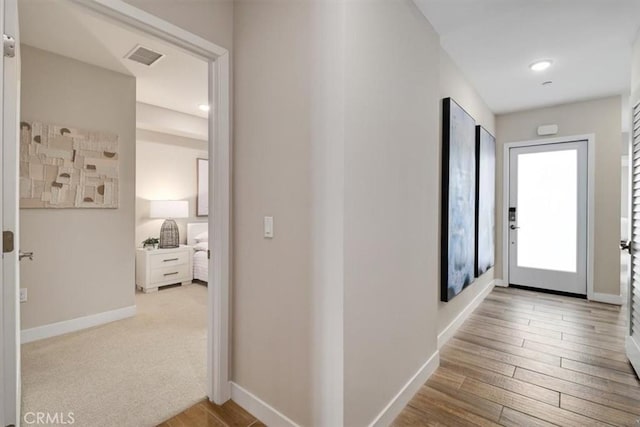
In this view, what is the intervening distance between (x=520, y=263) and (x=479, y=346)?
235 cm

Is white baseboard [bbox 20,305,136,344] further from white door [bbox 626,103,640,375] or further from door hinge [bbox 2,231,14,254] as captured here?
white door [bbox 626,103,640,375]

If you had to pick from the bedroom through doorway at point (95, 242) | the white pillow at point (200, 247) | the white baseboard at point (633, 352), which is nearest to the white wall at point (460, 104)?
the white baseboard at point (633, 352)

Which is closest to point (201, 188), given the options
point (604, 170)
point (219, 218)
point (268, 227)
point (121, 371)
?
point (121, 371)

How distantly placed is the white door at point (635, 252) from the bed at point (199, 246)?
167 inches

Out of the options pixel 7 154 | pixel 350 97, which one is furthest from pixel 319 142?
pixel 7 154

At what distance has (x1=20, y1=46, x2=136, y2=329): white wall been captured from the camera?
9.09 ft

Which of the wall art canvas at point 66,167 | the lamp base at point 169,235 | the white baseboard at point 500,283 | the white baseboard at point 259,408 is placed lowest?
the white baseboard at point 259,408

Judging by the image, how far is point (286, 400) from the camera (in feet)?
5.29

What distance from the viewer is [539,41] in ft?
8.21

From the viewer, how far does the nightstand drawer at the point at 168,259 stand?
4.31 metres

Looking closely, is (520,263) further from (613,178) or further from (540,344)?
(540,344)

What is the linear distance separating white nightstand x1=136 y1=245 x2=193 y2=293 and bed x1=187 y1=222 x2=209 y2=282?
11 cm

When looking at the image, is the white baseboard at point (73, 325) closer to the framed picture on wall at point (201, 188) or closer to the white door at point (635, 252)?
the framed picture on wall at point (201, 188)

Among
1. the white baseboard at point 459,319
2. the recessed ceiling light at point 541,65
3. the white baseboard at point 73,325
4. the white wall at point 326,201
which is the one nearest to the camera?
the white wall at point 326,201
